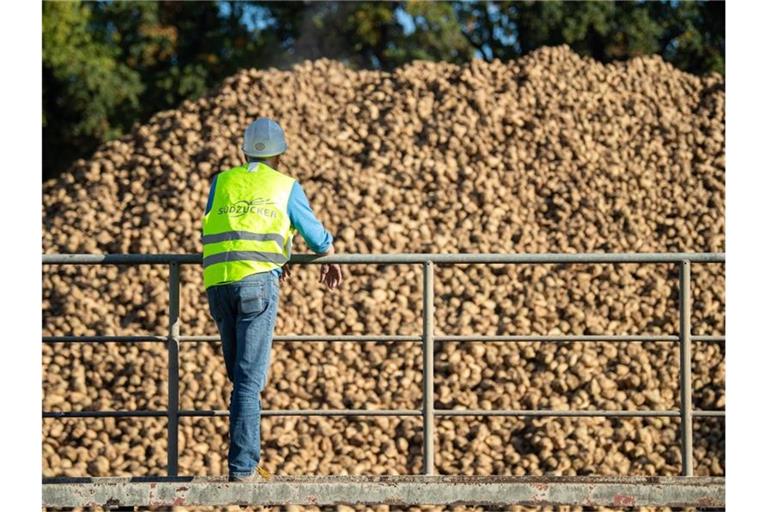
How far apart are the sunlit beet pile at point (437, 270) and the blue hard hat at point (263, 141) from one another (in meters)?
3.42

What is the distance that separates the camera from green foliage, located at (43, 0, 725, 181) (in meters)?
16.5

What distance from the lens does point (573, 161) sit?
32.6ft

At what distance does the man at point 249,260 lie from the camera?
12.9ft

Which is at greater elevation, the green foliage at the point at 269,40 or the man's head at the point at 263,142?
the green foliage at the point at 269,40

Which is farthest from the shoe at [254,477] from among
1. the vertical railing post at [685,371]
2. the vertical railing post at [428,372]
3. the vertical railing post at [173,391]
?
the vertical railing post at [685,371]

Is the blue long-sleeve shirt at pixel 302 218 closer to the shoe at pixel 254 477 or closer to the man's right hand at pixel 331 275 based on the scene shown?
the man's right hand at pixel 331 275

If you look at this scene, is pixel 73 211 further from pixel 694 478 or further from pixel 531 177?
pixel 694 478

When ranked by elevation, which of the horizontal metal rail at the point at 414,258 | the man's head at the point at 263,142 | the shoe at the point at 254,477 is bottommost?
the shoe at the point at 254,477

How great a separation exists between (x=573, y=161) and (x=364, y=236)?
2.39 metres

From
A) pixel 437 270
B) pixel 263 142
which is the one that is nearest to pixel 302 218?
pixel 263 142

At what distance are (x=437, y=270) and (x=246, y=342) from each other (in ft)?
15.7

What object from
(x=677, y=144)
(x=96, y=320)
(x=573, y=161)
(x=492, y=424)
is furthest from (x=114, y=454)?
(x=677, y=144)

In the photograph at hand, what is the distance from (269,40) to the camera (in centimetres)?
1778

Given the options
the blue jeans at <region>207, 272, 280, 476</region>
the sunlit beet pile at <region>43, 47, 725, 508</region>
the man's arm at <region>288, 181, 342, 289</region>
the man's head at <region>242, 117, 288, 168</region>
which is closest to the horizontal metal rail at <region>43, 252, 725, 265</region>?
the man's arm at <region>288, 181, 342, 289</region>
